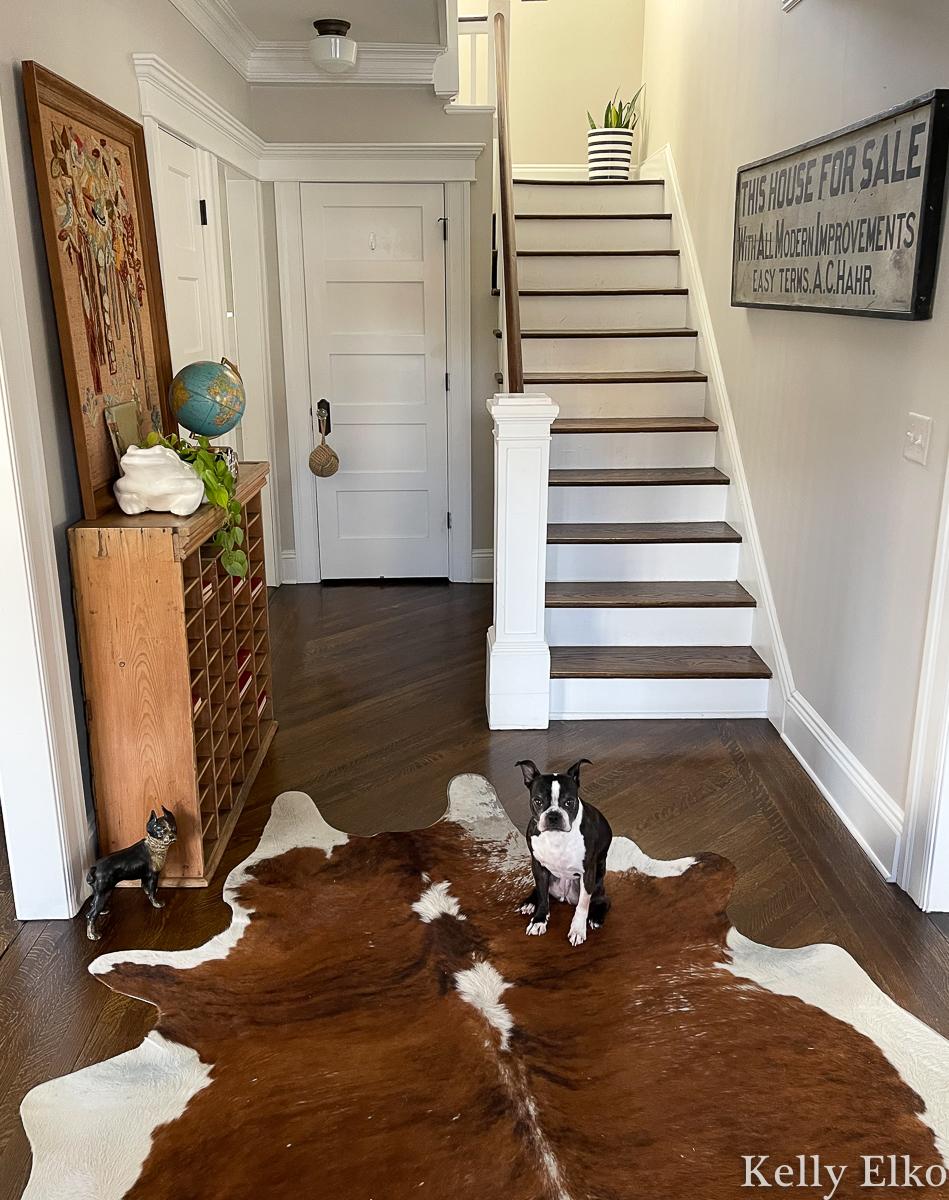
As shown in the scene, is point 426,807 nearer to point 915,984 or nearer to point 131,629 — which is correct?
point 131,629

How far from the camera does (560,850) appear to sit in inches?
92.3

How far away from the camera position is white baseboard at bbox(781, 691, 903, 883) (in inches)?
107

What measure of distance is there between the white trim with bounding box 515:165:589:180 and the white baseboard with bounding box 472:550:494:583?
2544 mm

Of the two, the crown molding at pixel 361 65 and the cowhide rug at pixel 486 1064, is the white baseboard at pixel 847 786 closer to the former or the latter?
the cowhide rug at pixel 486 1064

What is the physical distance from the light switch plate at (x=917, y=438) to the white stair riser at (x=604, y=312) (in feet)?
8.20

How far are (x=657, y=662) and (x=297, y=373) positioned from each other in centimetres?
263

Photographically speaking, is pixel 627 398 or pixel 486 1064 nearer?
pixel 486 1064

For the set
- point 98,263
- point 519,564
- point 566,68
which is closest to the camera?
point 98,263

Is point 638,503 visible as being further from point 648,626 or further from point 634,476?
point 648,626

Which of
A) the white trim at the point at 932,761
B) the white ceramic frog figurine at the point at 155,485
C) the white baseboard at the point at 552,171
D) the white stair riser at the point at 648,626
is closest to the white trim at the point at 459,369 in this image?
the white baseboard at the point at 552,171

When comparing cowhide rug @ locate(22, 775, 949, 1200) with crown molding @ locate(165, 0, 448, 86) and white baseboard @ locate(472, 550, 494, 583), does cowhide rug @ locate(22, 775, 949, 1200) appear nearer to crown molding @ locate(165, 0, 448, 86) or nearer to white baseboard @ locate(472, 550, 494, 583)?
white baseboard @ locate(472, 550, 494, 583)

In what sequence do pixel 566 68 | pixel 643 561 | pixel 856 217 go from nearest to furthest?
pixel 856 217 < pixel 643 561 < pixel 566 68

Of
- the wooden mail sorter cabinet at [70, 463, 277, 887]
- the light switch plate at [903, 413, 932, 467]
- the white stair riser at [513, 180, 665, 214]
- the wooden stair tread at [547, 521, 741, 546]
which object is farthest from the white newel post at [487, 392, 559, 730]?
the white stair riser at [513, 180, 665, 214]

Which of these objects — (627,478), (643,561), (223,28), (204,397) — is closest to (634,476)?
(627,478)
